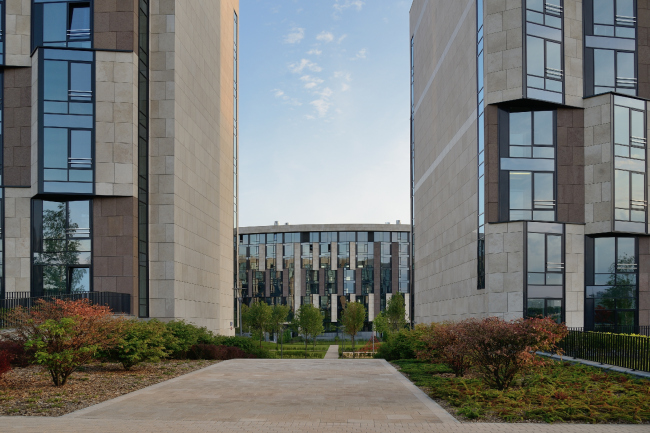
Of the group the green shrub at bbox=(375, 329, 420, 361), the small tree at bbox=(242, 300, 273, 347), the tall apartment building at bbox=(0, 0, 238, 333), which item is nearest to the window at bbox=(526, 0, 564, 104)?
the green shrub at bbox=(375, 329, 420, 361)

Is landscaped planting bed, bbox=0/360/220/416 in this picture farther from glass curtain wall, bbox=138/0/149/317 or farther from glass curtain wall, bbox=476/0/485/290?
glass curtain wall, bbox=476/0/485/290

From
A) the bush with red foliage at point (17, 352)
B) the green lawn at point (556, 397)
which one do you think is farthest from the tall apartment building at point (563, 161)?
the bush with red foliage at point (17, 352)

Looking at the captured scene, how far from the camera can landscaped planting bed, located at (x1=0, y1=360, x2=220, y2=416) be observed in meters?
13.6

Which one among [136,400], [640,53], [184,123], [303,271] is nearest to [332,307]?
[303,271]

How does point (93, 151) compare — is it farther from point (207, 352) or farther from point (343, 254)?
point (343, 254)

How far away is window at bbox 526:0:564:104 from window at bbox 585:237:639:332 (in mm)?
7692

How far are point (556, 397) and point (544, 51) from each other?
21914 millimetres

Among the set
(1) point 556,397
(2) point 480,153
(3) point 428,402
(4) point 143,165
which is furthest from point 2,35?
(1) point 556,397

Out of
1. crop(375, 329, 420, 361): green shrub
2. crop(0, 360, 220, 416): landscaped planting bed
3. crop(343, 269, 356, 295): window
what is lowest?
crop(343, 269, 356, 295): window

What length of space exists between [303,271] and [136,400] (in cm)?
7793

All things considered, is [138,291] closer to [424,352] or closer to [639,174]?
[424,352]

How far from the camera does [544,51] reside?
31406mm

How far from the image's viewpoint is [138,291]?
3234 cm

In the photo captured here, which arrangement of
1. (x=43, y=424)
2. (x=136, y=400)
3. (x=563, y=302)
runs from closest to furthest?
(x=43, y=424) → (x=136, y=400) → (x=563, y=302)
